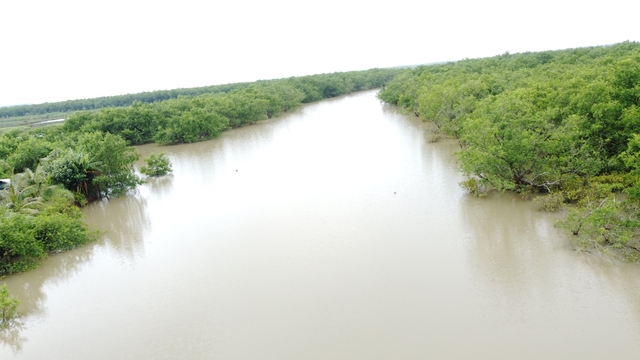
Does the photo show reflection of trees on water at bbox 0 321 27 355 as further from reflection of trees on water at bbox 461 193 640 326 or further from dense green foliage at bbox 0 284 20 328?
reflection of trees on water at bbox 461 193 640 326

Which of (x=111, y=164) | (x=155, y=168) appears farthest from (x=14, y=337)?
(x=155, y=168)

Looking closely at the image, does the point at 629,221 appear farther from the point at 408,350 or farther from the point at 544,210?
the point at 408,350

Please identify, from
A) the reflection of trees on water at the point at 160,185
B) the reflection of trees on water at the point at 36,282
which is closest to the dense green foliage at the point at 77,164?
the reflection of trees on water at the point at 36,282

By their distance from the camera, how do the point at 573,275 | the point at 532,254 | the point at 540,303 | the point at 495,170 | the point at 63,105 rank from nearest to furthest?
1. the point at 540,303
2. the point at 573,275
3. the point at 532,254
4. the point at 495,170
5. the point at 63,105

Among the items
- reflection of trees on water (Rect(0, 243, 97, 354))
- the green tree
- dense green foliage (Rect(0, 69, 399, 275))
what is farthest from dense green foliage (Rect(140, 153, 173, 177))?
reflection of trees on water (Rect(0, 243, 97, 354))

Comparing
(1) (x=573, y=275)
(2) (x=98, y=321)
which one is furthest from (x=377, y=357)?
(2) (x=98, y=321)

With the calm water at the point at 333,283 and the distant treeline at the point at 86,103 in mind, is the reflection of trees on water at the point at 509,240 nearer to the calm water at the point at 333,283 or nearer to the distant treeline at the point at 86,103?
the calm water at the point at 333,283

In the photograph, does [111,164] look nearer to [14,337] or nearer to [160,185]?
[160,185]
